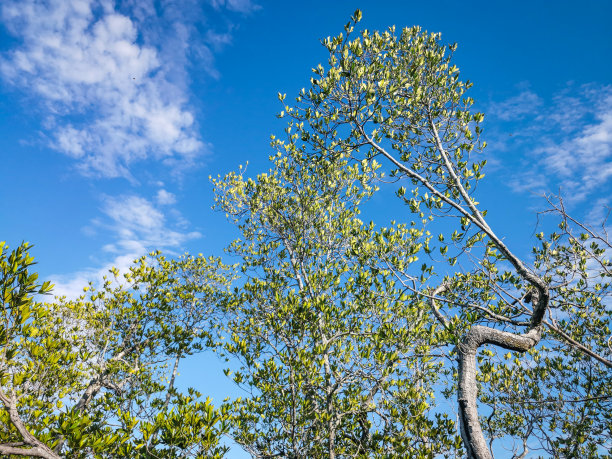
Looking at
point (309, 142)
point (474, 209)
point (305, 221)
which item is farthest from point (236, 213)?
point (474, 209)

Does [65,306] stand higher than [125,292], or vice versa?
[125,292]

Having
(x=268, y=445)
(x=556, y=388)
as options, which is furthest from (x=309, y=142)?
(x=556, y=388)

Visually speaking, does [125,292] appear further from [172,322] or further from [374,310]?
[374,310]

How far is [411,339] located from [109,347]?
12414mm

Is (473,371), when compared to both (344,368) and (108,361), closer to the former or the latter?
(344,368)

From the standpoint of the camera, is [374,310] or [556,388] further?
[556,388]

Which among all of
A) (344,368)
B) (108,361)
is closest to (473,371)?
(344,368)

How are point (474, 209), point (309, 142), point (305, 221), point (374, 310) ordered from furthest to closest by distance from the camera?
point (305, 221), point (309, 142), point (374, 310), point (474, 209)

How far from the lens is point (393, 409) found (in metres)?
8.55

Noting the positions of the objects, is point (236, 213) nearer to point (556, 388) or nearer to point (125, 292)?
point (125, 292)

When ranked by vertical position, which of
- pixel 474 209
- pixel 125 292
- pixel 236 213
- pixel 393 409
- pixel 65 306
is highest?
pixel 236 213

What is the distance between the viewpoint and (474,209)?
26.6 feet

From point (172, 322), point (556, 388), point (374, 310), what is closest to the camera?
point (374, 310)

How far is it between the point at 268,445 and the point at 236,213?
975 centimetres
